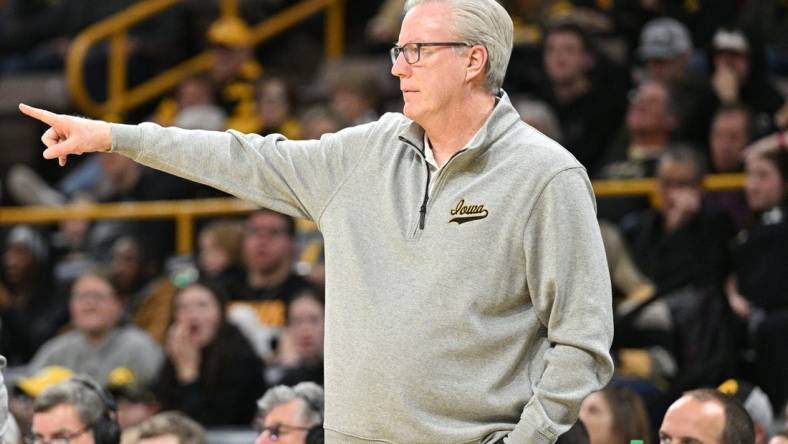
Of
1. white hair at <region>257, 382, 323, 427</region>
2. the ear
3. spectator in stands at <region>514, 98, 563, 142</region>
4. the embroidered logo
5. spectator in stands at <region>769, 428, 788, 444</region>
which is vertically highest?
the ear

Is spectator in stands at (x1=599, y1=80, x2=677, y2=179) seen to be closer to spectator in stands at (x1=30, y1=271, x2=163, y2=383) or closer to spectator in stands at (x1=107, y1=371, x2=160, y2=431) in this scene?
spectator in stands at (x1=30, y1=271, x2=163, y2=383)

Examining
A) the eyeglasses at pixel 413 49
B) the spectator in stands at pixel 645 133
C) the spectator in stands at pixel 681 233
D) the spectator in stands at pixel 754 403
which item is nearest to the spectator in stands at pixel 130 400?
the spectator in stands at pixel 681 233

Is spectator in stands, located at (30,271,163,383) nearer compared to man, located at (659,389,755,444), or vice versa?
man, located at (659,389,755,444)

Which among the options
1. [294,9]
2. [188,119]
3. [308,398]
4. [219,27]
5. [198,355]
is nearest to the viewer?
[308,398]

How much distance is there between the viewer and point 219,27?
1150 centimetres

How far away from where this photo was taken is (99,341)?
834 cm

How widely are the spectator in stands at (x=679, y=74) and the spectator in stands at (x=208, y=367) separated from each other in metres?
2.84

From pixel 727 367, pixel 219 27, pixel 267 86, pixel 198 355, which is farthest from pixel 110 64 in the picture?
pixel 727 367

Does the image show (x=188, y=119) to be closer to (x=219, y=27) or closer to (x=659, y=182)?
(x=219, y=27)

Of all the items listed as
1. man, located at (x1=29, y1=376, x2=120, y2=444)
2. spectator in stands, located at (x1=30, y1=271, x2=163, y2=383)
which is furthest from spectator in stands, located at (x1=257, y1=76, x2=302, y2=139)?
man, located at (x1=29, y1=376, x2=120, y2=444)

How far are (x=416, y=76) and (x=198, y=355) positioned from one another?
452 centimetres

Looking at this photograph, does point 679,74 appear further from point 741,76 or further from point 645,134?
point 645,134

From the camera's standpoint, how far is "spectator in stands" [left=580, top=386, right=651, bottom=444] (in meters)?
5.71

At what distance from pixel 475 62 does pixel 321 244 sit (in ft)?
18.6
